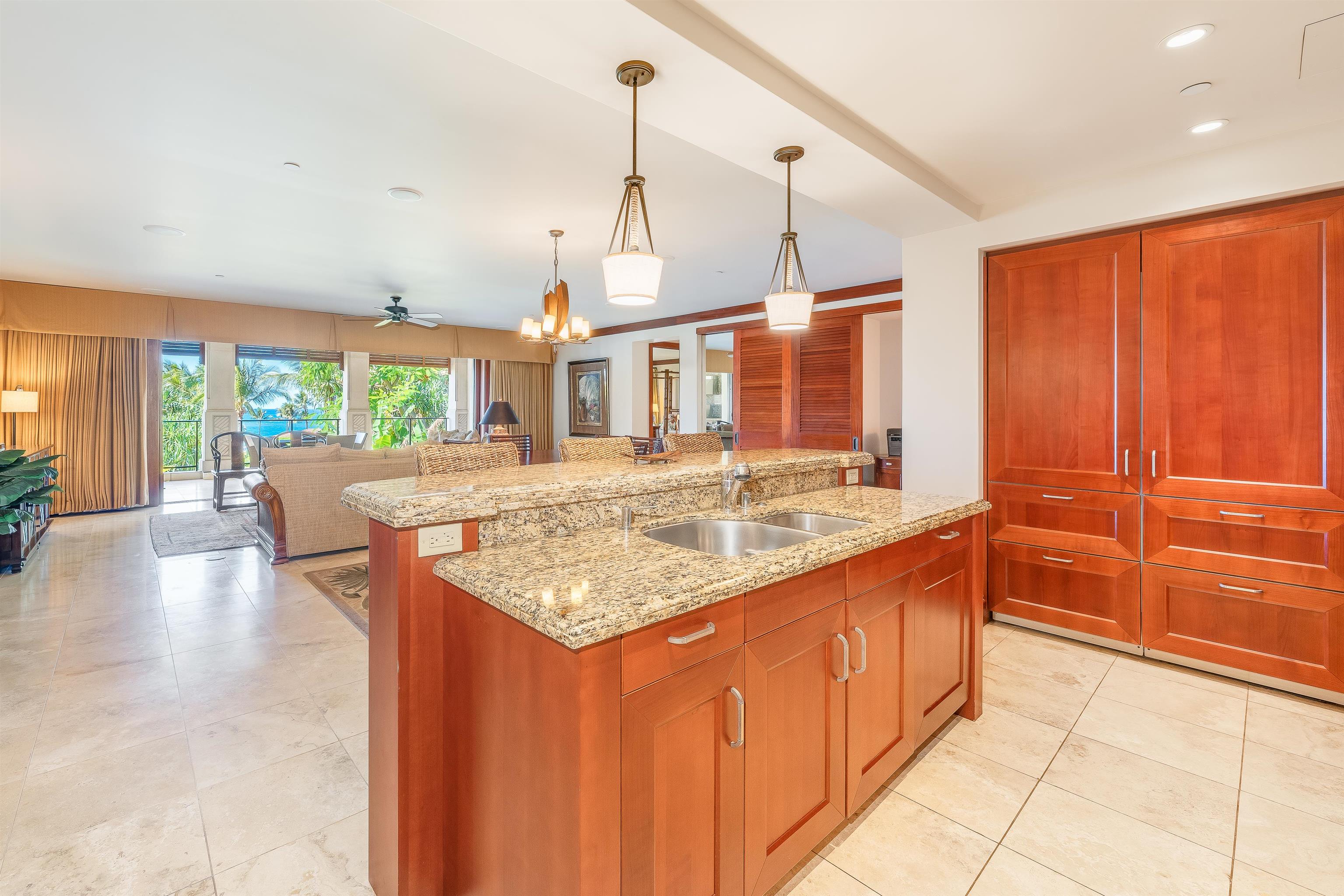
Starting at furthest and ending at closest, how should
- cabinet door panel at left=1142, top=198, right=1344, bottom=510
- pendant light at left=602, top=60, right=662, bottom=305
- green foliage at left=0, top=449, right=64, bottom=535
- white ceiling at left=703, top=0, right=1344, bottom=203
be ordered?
green foliage at left=0, top=449, right=64, bottom=535, cabinet door panel at left=1142, top=198, right=1344, bottom=510, pendant light at left=602, top=60, right=662, bottom=305, white ceiling at left=703, top=0, right=1344, bottom=203

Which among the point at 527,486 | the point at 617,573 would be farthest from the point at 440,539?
the point at 617,573

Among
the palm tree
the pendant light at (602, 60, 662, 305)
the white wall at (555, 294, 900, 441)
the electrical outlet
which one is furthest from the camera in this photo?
the palm tree

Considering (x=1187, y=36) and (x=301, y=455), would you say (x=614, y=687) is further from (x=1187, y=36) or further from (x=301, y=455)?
(x=301, y=455)

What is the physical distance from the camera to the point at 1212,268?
8.68ft

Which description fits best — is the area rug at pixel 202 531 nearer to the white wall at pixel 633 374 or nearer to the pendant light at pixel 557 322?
the pendant light at pixel 557 322

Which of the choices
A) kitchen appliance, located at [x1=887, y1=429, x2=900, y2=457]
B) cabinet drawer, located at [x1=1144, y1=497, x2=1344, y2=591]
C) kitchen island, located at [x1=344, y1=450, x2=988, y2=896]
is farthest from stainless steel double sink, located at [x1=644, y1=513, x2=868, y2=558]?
kitchen appliance, located at [x1=887, y1=429, x2=900, y2=457]

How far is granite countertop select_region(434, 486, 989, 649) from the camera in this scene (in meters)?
1.04

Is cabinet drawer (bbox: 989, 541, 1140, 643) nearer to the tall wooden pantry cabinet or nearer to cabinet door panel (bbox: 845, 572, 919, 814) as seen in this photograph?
the tall wooden pantry cabinet

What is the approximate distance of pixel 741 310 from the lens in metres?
6.87

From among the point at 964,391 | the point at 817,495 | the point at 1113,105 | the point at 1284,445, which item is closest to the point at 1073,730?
the point at 817,495

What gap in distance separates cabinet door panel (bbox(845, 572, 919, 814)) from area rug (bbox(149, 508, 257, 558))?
562 cm

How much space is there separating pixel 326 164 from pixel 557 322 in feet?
5.55

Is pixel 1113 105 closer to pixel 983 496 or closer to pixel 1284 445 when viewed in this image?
pixel 1284 445

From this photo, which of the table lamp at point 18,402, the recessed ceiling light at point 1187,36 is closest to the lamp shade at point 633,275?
the recessed ceiling light at point 1187,36
